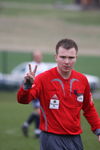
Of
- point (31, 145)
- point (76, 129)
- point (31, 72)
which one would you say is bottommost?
point (31, 145)

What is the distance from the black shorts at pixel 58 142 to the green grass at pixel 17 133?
3.29 metres

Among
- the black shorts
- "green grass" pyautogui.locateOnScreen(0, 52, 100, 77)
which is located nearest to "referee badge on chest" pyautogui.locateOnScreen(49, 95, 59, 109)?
the black shorts

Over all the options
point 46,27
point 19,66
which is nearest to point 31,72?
point 19,66

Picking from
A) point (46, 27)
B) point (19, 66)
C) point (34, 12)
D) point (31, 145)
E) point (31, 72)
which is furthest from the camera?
point (34, 12)

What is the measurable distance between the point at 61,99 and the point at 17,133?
6.84 meters

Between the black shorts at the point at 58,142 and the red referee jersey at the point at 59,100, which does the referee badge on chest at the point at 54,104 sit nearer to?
the red referee jersey at the point at 59,100

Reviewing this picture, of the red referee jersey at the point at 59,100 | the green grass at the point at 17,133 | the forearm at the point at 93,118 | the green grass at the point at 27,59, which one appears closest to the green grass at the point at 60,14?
the green grass at the point at 27,59

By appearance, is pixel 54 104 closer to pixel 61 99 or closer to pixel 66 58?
pixel 61 99

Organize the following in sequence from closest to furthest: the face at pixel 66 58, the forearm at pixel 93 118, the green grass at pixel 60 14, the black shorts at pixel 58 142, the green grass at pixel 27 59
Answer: the face at pixel 66 58 → the black shorts at pixel 58 142 → the forearm at pixel 93 118 → the green grass at pixel 27 59 → the green grass at pixel 60 14

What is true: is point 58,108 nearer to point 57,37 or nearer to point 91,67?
point 91,67

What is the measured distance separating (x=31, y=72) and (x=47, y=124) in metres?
0.77

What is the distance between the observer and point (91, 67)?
27.2m

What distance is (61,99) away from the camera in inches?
247

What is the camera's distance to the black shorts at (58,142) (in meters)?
6.30
